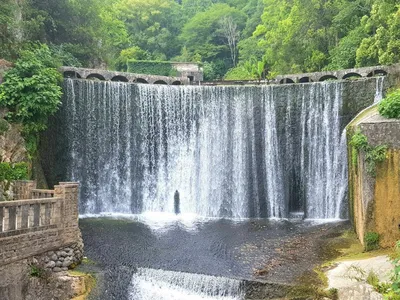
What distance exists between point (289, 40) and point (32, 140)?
65.0ft

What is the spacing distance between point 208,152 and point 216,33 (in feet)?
86.3

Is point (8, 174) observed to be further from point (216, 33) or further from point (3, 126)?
point (216, 33)

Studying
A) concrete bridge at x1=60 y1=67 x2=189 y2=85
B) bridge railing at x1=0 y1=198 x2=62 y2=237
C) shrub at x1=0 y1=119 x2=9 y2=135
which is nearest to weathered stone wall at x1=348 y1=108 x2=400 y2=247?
bridge railing at x1=0 y1=198 x2=62 y2=237

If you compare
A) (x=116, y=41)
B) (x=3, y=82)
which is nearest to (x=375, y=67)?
(x=3, y=82)

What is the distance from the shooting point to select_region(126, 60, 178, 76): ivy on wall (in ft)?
118

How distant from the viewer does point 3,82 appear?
17562 millimetres

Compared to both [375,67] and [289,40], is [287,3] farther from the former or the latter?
[375,67]

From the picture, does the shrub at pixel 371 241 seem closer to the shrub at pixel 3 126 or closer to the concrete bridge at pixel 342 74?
the concrete bridge at pixel 342 74

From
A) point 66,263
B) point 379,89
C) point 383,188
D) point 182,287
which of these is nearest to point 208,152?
point 379,89

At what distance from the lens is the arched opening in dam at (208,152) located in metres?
20.2

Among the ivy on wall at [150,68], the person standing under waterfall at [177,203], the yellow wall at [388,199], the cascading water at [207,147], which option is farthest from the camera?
the ivy on wall at [150,68]

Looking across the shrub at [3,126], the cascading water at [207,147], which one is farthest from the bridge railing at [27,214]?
the cascading water at [207,147]

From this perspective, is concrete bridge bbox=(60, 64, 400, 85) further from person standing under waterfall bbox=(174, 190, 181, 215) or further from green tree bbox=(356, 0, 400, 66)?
person standing under waterfall bbox=(174, 190, 181, 215)

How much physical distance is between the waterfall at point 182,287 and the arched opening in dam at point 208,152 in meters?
5.96
